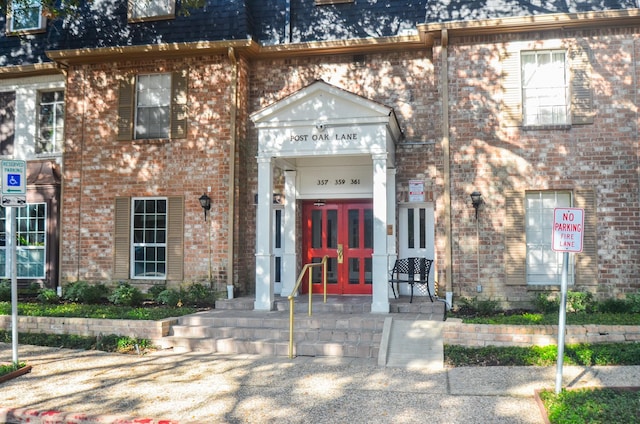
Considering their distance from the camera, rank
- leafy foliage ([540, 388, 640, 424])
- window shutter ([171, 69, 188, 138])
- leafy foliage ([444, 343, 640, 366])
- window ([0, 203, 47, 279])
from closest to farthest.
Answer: leafy foliage ([540, 388, 640, 424]) → leafy foliage ([444, 343, 640, 366]) → window shutter ([171, 69, 188, 138]) → window ([0, 203, 47, 279])

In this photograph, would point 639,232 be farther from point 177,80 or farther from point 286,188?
point 177,80

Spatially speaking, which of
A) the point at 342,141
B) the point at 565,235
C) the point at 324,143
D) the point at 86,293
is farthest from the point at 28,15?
the point at 565,235

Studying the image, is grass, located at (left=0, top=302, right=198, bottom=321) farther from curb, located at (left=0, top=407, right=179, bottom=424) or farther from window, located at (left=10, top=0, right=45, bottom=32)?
window, located at (left=10, top=0, right=45, bottom=32)

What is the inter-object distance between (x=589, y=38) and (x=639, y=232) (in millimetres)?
4071

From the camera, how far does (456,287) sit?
11.5m

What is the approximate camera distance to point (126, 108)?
44.1ft

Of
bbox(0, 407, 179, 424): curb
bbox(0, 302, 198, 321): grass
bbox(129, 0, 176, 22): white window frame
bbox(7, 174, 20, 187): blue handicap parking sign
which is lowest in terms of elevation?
bbox(0, 407, 179, 424): curb

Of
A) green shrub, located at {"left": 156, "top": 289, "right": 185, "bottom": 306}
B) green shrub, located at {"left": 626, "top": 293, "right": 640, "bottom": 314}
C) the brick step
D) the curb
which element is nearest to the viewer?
the curb

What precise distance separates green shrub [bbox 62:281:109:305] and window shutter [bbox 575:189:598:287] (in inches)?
410

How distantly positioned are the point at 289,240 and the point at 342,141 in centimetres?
294

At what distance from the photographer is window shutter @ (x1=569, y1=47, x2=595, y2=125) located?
11.4 metres

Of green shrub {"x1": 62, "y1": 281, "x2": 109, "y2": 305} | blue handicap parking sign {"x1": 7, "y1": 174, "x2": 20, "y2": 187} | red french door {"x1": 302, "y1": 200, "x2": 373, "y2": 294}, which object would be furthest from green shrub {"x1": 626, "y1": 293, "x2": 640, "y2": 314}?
green shrub {"x1": 62, "y1": 281, "x2": 109, "y2": 305}

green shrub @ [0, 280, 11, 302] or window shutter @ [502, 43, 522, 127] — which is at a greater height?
window shutter @ [502, 43, 522, 127]

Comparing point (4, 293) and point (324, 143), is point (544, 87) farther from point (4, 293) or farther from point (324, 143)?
point (4, 293)
